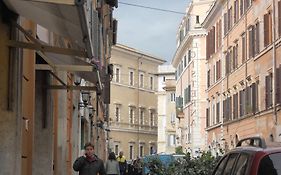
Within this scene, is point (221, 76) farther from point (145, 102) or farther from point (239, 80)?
point (145, 102)

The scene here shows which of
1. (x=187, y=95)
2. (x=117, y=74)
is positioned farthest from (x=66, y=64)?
(x=117, y=74)

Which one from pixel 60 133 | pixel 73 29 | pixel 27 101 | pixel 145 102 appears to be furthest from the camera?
pixel 145 102

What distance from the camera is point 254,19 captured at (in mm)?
37562

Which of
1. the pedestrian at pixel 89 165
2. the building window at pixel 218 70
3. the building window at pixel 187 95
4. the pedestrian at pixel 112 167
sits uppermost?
the building window at pixel 218 70

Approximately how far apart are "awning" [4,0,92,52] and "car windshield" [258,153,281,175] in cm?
215

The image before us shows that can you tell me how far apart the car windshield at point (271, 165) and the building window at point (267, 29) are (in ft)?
89.1

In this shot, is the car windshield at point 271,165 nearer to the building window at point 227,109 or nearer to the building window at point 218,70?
the building window at point 227,109

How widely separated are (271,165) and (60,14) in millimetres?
2573

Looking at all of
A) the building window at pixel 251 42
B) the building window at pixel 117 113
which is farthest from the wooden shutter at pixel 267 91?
the building window at pixel 117 113

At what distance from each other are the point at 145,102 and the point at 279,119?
5446 centimetres

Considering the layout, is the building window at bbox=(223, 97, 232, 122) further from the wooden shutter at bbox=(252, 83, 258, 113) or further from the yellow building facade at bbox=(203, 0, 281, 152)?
the wooden shutter at bbox=(252, 83, 258, 113)

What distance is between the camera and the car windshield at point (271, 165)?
22.8ft

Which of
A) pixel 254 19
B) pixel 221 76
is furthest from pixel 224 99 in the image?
pixel 254 19

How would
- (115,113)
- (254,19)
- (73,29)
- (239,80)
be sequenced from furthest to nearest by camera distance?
(115,113)
(239,80)
(254,19)
(73,29)
